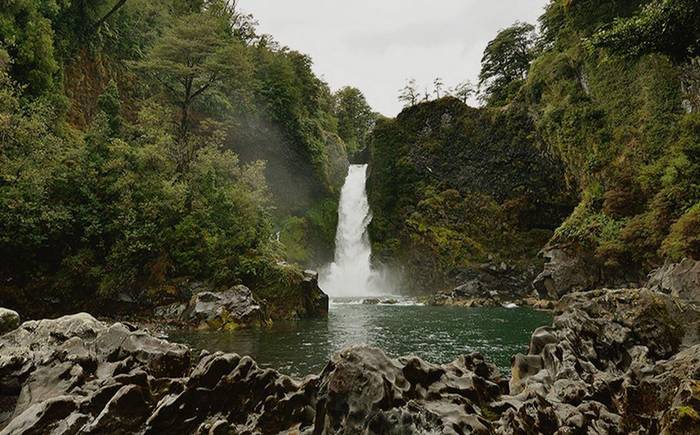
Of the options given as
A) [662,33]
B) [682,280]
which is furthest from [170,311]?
[682,280]

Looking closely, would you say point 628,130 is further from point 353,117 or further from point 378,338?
point 353,117

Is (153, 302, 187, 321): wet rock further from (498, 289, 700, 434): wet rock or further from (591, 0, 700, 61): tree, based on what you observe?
(591, 0, 700, 61): tree

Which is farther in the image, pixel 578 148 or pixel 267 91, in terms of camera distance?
pixel 267 91

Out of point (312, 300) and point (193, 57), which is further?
point (193, 57)

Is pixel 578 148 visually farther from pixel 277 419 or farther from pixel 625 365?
pixel 277 419

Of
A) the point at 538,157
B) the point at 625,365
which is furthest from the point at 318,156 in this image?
the point at 625,365

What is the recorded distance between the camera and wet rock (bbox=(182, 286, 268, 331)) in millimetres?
18453

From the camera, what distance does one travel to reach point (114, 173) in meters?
20.6

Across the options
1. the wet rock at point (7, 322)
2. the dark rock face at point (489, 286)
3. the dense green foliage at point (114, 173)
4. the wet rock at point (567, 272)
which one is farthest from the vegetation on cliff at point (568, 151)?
the dense green foliage at point (114, 173)

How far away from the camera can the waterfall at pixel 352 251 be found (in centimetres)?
4569

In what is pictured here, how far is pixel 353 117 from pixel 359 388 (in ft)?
238

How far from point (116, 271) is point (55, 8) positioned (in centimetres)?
1817

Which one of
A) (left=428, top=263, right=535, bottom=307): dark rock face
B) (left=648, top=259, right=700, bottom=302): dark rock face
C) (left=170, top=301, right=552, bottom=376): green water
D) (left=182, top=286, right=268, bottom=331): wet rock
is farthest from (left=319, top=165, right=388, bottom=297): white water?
(left=648, top=259, right=700, bottom=302): dark rock face

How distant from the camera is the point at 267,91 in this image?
42.2 m
